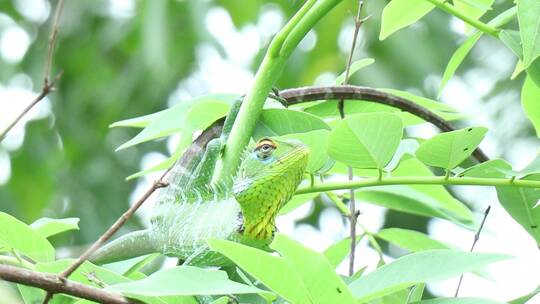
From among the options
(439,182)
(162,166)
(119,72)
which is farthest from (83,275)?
(119,72)

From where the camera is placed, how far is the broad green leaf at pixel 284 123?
44.4 inches

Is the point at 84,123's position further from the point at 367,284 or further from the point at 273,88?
the point at 367,284

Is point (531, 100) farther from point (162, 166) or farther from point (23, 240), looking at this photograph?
point (23, 240)

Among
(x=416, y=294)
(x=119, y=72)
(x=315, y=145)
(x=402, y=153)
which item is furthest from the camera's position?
(x=119, y=72)

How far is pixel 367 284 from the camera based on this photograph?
0.87 meters

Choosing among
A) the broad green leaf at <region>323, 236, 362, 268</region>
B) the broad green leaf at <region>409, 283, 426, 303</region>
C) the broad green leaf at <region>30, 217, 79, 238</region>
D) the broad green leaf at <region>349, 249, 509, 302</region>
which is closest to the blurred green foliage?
the broad green leaf at <region>323, 236, 362, 268</region>

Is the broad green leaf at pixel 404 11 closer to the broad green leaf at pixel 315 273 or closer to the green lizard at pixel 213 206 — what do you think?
the green lizard at pixel 213 206

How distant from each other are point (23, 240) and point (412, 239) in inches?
24.3

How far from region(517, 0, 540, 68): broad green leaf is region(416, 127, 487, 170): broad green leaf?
97 mm

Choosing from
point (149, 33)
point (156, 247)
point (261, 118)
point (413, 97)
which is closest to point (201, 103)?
point (261, 118)

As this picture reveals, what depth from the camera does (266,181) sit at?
1.16m

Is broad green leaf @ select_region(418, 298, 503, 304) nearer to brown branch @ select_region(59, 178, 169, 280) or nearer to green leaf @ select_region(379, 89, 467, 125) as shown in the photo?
brown branch @ select_region(59, 178, 169, 280)

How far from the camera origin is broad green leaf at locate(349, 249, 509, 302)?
828mm

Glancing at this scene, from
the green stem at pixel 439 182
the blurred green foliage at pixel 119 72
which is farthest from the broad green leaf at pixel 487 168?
the blurred green foliage at pixel 119 72
